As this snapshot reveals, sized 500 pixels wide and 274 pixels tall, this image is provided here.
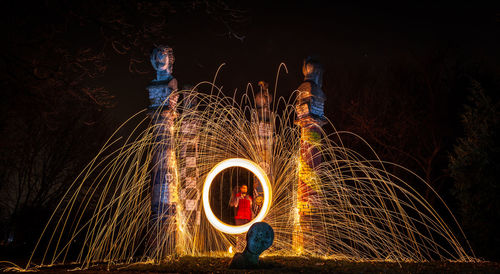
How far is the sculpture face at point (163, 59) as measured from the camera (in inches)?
413

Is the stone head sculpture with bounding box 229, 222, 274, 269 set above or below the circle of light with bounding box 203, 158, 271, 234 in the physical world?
below

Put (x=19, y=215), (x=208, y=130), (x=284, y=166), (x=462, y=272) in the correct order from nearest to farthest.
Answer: (x=462, y=272) → (x=208, y=130) → (x=284, y=166) → (x=19, y=215)

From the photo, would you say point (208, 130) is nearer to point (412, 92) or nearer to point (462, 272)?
point (462, 272)

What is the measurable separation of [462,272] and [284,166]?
5.68 meters

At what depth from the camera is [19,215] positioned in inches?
666

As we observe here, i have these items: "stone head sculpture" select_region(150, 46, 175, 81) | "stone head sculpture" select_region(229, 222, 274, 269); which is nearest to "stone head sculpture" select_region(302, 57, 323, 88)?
"stone head sculpture" select_region(150, 46, 175, 81)

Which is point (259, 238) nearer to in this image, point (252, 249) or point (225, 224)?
point (252, 249)

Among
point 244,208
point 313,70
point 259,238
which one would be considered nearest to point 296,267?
point 259,238

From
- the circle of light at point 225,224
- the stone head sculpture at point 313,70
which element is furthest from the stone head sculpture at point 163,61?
the stone head sculpture at point 313,70

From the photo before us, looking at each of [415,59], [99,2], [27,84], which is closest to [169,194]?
[27,84]

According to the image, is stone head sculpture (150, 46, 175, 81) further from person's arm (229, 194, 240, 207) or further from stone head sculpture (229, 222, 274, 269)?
stone head sculpture (229, 222, 274, 269)

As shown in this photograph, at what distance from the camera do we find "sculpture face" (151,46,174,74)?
10495 mm

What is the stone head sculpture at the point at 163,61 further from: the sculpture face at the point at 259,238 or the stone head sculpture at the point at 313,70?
the sculpture face at the point at 259,238

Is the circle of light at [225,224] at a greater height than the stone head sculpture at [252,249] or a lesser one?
greater
